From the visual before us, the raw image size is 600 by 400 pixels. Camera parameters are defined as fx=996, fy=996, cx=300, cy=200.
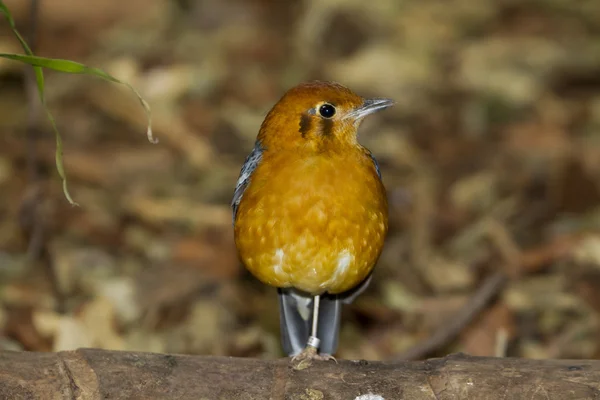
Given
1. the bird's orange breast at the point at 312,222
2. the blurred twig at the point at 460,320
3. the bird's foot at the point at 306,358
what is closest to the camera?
the bird's foot at the point at 306,358

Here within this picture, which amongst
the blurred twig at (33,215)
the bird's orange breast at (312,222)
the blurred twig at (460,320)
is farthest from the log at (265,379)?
the blurred twig at (33,215)

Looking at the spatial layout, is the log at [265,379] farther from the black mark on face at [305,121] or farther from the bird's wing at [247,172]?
the black mark on face at [305,121]

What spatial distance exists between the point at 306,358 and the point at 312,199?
2.53 feet

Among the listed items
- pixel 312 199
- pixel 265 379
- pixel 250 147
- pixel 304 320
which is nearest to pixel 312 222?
pixel 312 199

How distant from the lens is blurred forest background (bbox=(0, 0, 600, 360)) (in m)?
7.07

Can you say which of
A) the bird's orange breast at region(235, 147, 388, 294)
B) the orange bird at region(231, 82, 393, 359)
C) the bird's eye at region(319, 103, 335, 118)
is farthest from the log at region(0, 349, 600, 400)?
the bird's eye at region(319, 103, 335, 118)

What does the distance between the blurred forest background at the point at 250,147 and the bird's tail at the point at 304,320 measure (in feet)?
3.21

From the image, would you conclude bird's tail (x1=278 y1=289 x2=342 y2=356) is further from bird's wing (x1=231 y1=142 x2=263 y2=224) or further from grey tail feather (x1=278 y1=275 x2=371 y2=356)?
bird's wing (x1=231 y1=142 x2=263 y2=224)

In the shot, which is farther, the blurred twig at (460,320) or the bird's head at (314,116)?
the blurred twig at (460,320)

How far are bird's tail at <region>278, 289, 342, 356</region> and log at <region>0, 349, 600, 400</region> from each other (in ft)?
3.60

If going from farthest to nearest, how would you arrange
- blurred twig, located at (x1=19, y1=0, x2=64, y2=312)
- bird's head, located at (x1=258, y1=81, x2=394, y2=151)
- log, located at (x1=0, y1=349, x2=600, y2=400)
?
blurred twig, located at (x1=19, y1=0, x2=64, y2=312), bird's head, located at (x1=258, y1=81, x2=394, y2=151), log, located at (x1=0, y1=349, x2=600, y2=400)

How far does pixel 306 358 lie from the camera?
4629 mm

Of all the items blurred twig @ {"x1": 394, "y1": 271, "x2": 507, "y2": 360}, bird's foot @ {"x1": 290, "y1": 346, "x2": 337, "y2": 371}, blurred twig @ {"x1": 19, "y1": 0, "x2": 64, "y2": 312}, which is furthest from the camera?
blurred twig @ {"x1": 19, "y1": 0, "x2": 64, "y2": 312}

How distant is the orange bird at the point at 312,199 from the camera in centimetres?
486
